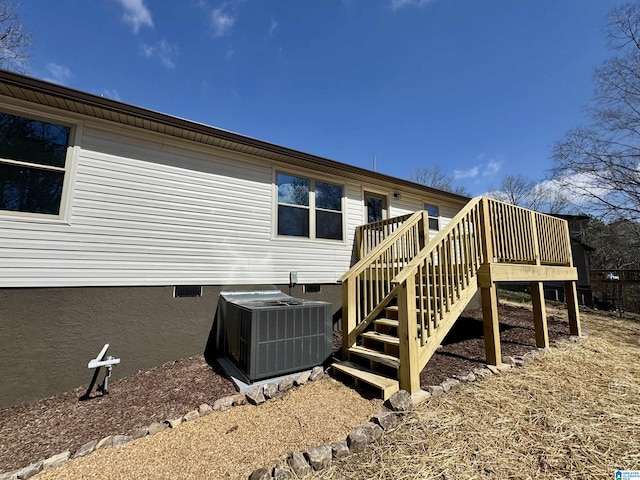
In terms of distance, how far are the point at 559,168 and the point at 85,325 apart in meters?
20.1

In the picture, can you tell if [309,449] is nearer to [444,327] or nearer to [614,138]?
[444,327]

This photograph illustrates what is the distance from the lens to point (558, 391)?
3.23m

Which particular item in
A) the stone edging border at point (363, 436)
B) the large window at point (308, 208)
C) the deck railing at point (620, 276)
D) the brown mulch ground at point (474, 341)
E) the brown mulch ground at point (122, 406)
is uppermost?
the large window at point (308, 208)

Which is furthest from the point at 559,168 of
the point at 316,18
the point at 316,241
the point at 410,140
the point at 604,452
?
the point at 604,452

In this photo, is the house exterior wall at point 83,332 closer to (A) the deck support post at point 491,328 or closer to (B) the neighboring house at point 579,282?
(A) the deck support post at point 491,328

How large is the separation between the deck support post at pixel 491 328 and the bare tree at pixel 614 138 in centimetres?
1507

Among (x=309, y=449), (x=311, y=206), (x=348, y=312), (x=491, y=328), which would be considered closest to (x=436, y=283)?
(x=491, y=328)

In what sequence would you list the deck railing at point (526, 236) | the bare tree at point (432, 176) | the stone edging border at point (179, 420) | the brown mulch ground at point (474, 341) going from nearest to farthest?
the stone edging border at point (179, 420), the brown mulch ground at point (474, 341), the deck railing at point (526, 236), the bare tree at point (432, 176)

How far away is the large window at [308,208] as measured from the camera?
571 cm

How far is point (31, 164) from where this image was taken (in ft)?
11.9

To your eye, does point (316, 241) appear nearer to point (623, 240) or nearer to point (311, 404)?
point (311, 404)

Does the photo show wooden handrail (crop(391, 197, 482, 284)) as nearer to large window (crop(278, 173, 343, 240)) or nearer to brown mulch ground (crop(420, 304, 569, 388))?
brown mulch ground (crop(420, 304, 569, 388))

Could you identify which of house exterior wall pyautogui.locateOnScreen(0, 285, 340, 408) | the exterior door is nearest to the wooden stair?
house exterior wall pyautogui.locateOnScreen(0, 285, 340, 408)

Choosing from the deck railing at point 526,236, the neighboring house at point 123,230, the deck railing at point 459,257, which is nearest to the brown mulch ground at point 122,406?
the neighboring house at point 123,230
